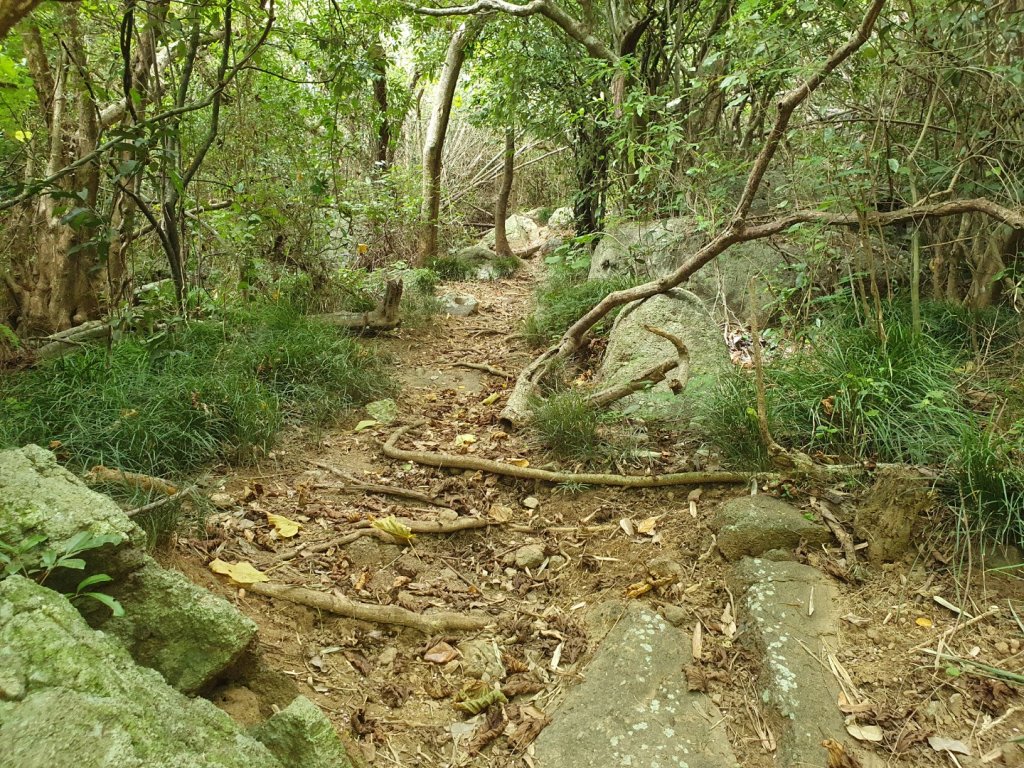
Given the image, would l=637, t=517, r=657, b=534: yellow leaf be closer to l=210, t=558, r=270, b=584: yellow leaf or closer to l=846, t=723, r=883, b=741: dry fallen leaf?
l=846, t=723, r=883, b=741: dry fallen leaf

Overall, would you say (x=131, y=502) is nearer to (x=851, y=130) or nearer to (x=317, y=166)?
(x=317, y=166)

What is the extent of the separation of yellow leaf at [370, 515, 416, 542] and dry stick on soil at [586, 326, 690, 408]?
4.83 feet

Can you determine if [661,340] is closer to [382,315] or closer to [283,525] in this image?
[382,315]

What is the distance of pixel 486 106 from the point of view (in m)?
9.62

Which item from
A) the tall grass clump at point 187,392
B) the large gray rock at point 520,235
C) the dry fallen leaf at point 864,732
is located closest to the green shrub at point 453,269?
the large gray rock at point 520,235

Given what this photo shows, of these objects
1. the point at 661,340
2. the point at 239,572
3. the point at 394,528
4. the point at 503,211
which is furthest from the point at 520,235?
the point at 239,572

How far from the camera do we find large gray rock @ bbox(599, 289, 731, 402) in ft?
14.6

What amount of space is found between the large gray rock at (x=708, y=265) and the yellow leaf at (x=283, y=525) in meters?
3.82

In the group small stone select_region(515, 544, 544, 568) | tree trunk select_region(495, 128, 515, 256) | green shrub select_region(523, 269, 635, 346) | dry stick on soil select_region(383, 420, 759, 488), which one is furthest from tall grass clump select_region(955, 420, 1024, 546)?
tree trunk select_region(495, 128, 515, 256)

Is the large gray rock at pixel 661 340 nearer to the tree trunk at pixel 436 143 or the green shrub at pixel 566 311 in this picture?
the green shrub at pixel 566 311

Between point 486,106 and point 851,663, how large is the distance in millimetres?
9204

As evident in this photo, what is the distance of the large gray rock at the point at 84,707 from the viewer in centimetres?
92

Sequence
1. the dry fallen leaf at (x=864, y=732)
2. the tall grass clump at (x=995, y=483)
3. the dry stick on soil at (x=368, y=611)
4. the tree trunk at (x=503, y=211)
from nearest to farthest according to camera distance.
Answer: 1. the dry fallen leaf at (x=864, y=732)
2. the tall grass clump at (x=995, y=483)
3. the dry stick on soil at (x=368, y=611)
4. the tree trunk at (x=503, y=211)

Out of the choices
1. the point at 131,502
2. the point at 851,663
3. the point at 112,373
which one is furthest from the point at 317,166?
the point at 851,663
